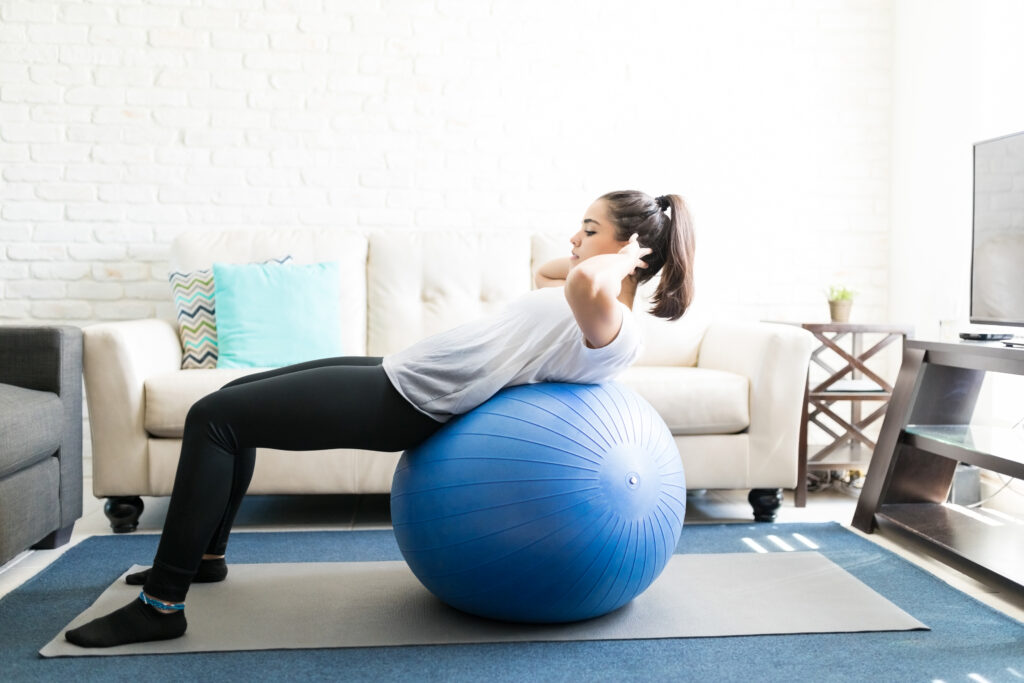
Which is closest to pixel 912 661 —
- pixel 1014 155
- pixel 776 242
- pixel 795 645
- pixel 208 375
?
pixel 795 645

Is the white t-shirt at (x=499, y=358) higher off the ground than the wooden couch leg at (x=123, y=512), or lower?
higher

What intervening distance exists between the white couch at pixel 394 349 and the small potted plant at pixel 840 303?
49 cm

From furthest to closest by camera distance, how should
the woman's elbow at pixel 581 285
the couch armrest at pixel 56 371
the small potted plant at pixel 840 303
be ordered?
the small potted plant at pixel 840 303
the couch armrest at pixel 56 371
the woman's elbow at pixel 581 285

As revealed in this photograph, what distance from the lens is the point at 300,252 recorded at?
341 cm

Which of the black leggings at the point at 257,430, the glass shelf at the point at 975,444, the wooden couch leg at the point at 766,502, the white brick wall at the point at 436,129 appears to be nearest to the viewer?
the black leggings at the point at 257,430

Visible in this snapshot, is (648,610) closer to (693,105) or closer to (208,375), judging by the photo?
(208,375)

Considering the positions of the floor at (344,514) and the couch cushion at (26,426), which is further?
the floor at (344,514)

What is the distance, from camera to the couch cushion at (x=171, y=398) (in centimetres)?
275

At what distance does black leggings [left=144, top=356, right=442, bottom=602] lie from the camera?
183cm

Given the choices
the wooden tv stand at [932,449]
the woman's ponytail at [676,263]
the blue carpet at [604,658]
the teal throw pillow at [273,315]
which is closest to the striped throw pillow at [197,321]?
the teal throw pillow at [273,315]

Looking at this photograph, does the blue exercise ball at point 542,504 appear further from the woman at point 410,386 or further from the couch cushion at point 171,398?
the couch cushion at point 171,398

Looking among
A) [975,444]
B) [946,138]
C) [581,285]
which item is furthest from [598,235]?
[946,138]

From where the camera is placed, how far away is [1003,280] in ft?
8.76

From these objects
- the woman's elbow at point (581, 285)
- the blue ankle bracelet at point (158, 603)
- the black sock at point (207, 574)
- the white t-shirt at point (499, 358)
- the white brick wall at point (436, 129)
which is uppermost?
the white brick wall at point (436, 129)
